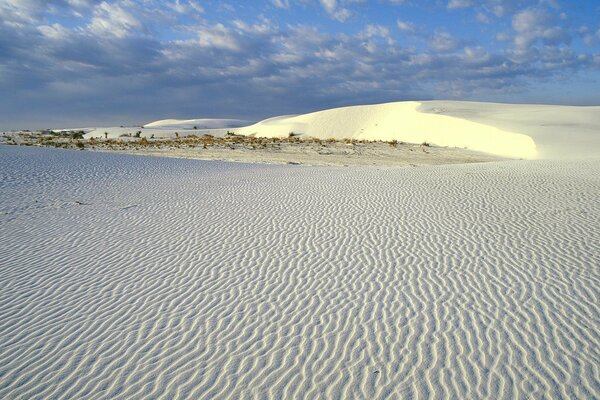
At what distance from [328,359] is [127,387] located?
5.63 feet

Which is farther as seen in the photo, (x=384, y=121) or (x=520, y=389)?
(x=384, y=121)

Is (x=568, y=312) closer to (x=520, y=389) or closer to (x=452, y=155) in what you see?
(x=520, y=389)

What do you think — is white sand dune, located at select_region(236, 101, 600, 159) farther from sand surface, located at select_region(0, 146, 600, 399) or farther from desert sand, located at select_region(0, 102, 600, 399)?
sand surface, located at select_region(0, 146, 600, 399)

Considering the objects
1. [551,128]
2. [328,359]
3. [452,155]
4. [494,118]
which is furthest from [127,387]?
[494,118]

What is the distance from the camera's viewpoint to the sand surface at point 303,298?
3.45 metres

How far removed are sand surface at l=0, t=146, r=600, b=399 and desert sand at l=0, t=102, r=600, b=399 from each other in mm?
23

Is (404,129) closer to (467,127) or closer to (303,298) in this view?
(467,127)

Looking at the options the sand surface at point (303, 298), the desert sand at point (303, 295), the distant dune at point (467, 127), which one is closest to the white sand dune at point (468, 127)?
the distant dune at point (467, 127)

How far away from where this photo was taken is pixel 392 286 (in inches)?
205

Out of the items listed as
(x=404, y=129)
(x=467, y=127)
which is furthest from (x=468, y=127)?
(x=404, y=129)

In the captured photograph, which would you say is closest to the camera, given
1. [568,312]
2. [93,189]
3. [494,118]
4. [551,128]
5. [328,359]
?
[328,359]

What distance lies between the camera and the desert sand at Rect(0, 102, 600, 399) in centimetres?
346

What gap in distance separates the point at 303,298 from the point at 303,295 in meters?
0.09

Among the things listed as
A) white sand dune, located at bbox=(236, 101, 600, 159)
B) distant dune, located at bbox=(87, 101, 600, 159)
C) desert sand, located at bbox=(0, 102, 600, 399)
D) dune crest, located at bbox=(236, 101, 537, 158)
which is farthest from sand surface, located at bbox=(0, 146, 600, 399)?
dune crest, located at bbox=(236, 101, 537, 158)
